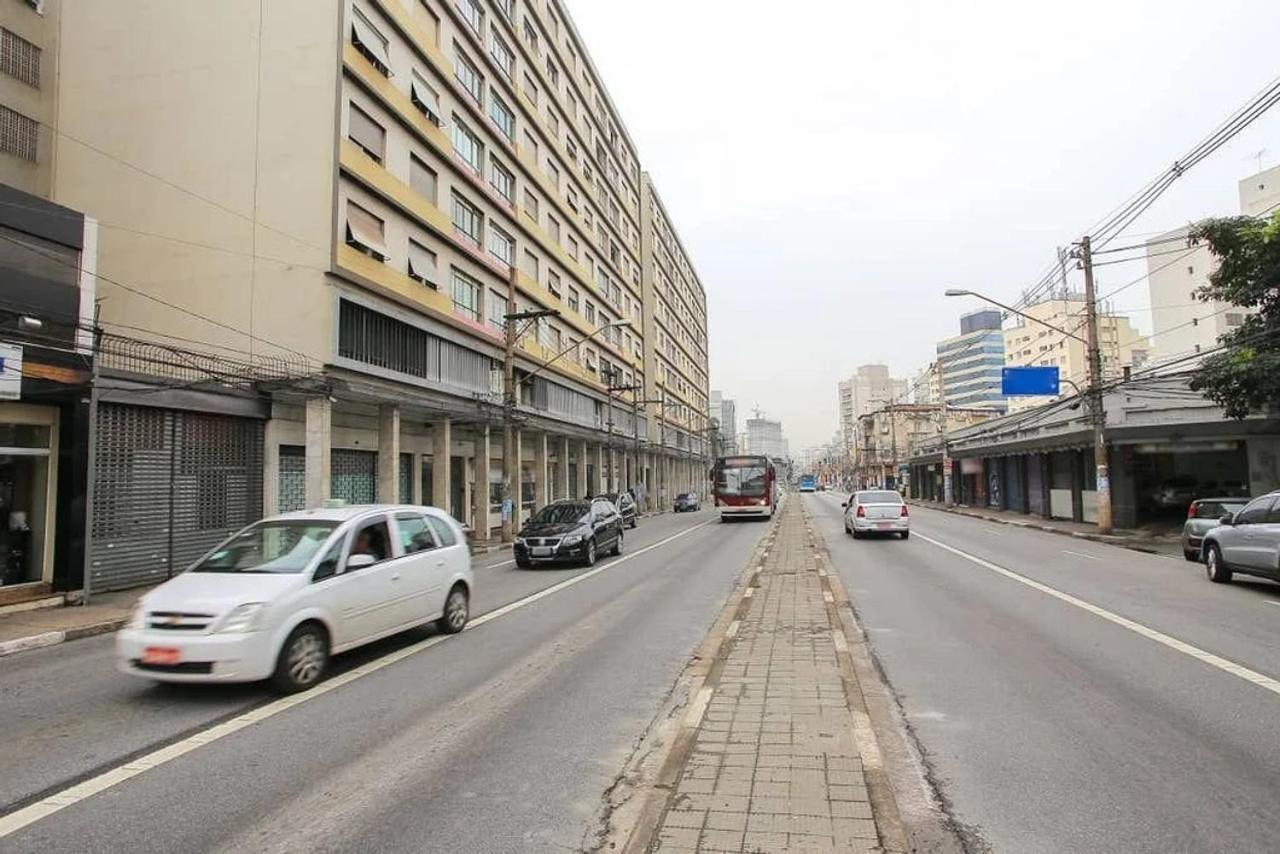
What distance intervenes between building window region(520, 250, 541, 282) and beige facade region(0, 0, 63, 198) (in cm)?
1794

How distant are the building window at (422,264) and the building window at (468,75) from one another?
7606mm

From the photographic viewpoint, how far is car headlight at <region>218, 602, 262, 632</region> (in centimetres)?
630

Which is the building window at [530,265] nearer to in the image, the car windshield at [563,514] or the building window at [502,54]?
the building window at [502,54]

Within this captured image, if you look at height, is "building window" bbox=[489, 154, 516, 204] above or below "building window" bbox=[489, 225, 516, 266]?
above

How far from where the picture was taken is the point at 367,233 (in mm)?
22188

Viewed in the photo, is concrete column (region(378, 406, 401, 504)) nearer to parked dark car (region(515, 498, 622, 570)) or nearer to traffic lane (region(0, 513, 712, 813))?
parked dark car (region(515, 498, 622, 570))

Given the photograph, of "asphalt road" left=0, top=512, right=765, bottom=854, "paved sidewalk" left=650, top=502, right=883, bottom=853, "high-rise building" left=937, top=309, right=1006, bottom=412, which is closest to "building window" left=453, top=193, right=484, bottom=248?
"asphalt road" left=0, top=512, right=765, bottom=854

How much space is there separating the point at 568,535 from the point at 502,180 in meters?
21.8

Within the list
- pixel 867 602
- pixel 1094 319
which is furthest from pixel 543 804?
pixel 1094 319

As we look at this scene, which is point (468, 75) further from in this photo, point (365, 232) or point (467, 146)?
point (365, 232)

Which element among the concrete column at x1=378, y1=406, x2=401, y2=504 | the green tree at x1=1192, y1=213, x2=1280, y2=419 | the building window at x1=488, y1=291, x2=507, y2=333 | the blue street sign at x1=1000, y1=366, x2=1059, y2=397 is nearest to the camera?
the green tree at x1=1192, y1=213, x2=1280, y2=419

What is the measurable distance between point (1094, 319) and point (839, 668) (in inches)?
915

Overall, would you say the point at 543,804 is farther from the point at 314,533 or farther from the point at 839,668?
the point at 314,533

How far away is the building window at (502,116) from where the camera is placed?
1298 inches
